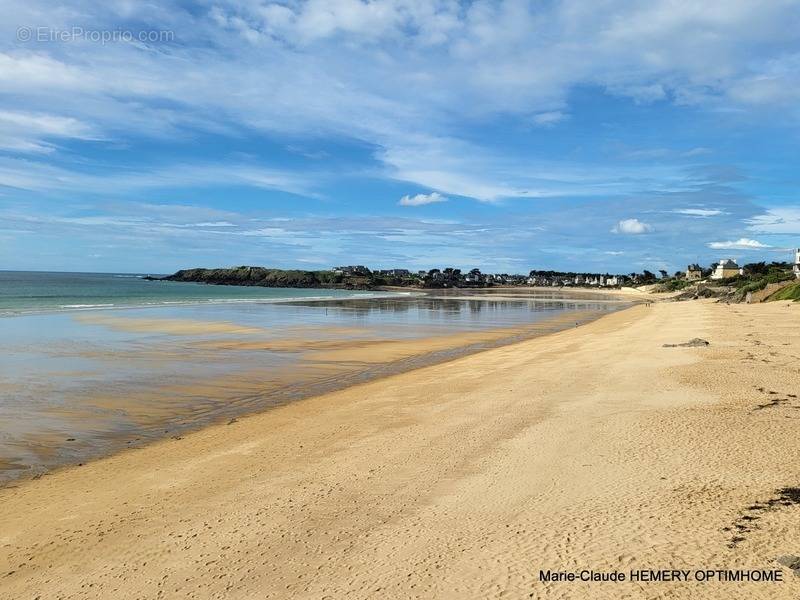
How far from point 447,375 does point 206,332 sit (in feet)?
57.3

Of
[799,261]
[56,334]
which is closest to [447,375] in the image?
[56,334]

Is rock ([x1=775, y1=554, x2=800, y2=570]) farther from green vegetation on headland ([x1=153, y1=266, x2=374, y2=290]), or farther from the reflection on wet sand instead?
green vegetation on headland ([x1=153, y1=266, x2=374, y2=290])

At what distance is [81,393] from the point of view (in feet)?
44.0

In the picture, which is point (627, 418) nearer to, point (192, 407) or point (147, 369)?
point (192, 407)

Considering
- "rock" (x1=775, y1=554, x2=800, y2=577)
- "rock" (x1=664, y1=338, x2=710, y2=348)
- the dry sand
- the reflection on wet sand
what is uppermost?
"rock" (x1=664, y1=338, x2=710, y2=348)

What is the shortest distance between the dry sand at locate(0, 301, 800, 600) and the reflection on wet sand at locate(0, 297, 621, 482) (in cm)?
142

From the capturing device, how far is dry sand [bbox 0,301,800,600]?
4.60 metres

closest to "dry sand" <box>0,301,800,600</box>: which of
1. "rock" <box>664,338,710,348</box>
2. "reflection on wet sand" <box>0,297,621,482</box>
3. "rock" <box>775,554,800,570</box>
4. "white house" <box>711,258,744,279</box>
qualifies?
"rock" <box>775,554,800,570</box>

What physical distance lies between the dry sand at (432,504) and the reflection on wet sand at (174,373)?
4.67 feet

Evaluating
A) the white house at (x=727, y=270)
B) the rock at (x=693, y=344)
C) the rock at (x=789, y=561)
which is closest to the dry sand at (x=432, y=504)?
the rock at (x=789, y=561)

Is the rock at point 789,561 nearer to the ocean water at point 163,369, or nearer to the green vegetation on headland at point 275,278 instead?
the ocean water at point 163,369

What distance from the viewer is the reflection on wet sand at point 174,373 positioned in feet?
32.9

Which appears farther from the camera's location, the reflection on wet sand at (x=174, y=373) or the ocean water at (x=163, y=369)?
the ocean water at (x=163, y=369)

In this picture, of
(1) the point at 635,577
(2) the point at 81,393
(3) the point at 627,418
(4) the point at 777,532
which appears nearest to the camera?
(1) the point at 635,577
